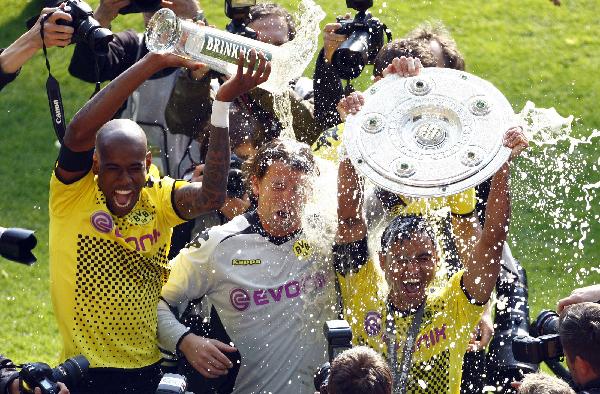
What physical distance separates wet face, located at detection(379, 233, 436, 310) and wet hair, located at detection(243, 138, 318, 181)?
569 millimetres

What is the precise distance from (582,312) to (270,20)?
2622mm

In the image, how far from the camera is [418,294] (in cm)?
483

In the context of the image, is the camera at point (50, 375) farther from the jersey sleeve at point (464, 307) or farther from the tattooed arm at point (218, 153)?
the jersey sleeve at point (464, 307)

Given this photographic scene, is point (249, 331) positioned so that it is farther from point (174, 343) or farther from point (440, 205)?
point (440, 205)

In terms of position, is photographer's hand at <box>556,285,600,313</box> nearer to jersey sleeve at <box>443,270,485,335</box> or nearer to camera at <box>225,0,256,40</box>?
jersey sleeve at <box>443,270,485,335</box>

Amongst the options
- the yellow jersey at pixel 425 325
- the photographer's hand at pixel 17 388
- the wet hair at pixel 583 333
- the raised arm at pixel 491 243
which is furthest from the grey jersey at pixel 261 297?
the wet hair at pixel 583 333

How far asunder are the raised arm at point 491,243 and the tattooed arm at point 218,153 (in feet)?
3.29

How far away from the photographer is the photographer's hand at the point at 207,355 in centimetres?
488

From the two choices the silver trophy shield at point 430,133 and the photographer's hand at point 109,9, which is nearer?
the silver trophy shield at point 430,133

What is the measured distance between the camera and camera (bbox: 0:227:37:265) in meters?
4.31

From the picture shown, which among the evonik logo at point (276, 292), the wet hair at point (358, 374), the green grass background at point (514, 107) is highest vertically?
the wet hair at point (358, 374)

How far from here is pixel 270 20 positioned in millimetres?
6266

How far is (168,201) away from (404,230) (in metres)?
0.97

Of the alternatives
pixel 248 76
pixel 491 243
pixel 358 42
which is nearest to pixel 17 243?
pixel 248 76
